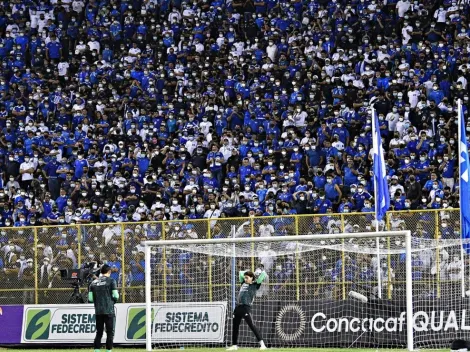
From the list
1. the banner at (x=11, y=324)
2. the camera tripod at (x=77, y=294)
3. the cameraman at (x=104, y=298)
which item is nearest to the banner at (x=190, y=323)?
the camera tripod at (x=77, y=294)

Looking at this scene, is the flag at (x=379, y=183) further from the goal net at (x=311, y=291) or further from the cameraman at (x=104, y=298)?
the cameraman at (x=104, y=298)

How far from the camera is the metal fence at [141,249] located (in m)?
25.2

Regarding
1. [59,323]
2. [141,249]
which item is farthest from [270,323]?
[59,323]

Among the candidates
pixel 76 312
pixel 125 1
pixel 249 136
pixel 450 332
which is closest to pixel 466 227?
pixel 450 332

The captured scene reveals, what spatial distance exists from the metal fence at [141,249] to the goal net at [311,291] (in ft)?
0.17

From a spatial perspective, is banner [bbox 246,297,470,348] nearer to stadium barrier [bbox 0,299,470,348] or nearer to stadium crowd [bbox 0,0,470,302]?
stadium barrier [bbox 0,299,470,348]

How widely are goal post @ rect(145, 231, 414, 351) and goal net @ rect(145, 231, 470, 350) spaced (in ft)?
0.07

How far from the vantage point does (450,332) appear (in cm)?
2352

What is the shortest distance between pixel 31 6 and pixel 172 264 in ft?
66.6

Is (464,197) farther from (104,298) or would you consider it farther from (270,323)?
(104,298)

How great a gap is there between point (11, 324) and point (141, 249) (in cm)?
375

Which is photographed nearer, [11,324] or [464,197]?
[464,197]

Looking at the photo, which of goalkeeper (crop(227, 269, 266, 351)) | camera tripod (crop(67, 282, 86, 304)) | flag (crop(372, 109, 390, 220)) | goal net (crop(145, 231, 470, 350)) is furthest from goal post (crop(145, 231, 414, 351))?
camera tripod (crop(67, 282, 86, 304))

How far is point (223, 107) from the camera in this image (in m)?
37.2
